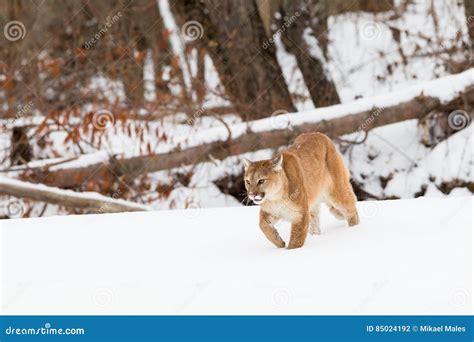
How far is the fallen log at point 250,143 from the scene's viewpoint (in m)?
8.50

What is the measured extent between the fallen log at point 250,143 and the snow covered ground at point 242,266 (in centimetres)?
310

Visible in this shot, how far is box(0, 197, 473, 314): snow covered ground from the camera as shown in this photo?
330 cm

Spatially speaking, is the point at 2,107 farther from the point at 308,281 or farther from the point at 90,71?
the point at 308,281

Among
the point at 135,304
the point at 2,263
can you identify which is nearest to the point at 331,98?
the point at 2,263

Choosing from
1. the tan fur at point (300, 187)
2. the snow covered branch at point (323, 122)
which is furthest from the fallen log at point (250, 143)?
the tan fur at point (300, 187)

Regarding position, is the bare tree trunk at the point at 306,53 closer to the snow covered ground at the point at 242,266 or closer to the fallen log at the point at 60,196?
the fallen log at the point at 60,196

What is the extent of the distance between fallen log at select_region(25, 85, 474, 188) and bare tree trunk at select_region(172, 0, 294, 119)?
952 millimetres

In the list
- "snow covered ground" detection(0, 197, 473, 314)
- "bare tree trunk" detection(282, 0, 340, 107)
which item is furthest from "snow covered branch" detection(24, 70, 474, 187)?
"snow covered ground" detection(0, 197, 473, 314)

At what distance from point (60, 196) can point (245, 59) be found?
295 cm

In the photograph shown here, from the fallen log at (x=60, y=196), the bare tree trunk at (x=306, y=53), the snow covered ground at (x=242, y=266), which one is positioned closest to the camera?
the snow covered ground at (x=242, y=266)

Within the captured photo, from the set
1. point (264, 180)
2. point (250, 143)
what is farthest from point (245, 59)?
point (264, 180)

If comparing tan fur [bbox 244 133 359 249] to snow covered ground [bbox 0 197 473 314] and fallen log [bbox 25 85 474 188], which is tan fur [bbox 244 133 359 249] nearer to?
snow covered ground [bbox 0 197 473 314]

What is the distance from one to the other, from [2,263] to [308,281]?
1.94 m

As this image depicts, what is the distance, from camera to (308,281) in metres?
3.55
